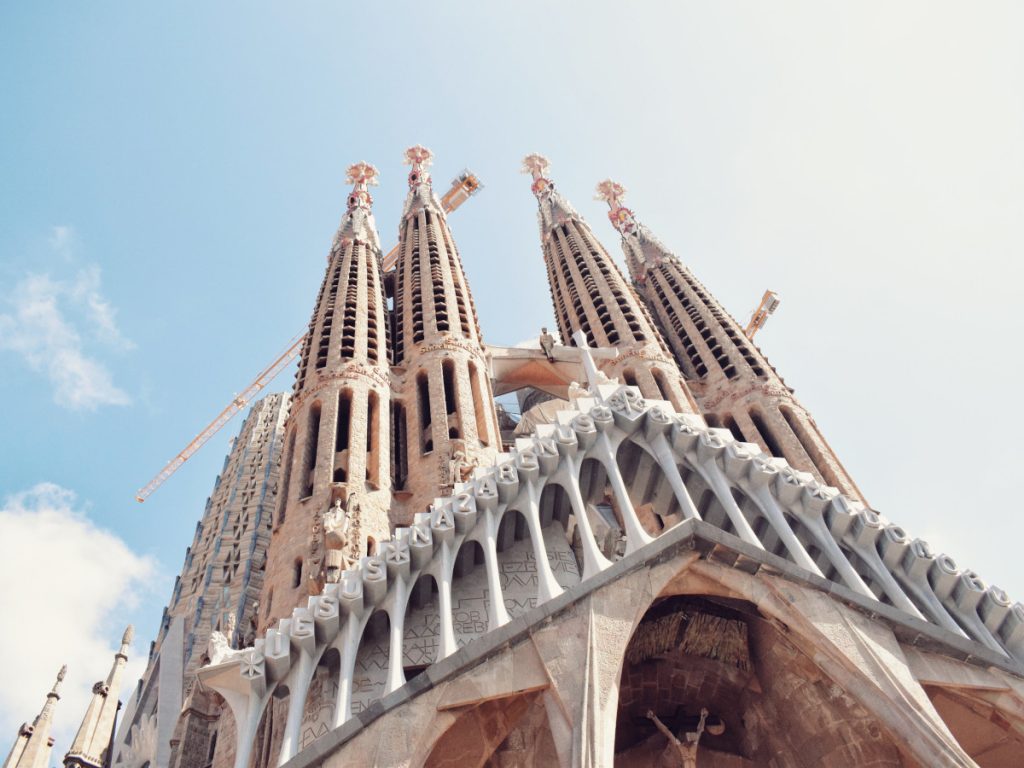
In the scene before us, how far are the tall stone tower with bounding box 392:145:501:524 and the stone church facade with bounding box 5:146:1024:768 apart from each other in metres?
0.12

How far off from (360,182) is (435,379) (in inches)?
631

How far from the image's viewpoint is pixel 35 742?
815 inches

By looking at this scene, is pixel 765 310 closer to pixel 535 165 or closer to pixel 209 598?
pixel 535 165

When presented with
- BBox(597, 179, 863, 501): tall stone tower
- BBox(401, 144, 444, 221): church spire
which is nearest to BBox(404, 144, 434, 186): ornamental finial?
BBox(401, 144, 444, 221): church spire

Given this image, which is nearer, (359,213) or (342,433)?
(342,433)

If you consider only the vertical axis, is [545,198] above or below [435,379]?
above

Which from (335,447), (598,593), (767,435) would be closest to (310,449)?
(335,447)

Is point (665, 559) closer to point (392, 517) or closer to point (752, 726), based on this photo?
point (752, 726)

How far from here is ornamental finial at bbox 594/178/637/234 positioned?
35.7 m

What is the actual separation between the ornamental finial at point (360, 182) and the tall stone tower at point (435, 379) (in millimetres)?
4713

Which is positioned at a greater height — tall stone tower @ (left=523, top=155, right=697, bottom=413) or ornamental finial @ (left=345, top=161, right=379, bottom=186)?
ornamental finial @ (left=345, top=161, right=379, bottom=186)

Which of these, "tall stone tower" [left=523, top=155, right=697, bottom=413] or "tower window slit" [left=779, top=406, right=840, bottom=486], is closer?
"tower window slit" [left=779, top=406, right=840, bottom=486]

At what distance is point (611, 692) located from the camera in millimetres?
10039

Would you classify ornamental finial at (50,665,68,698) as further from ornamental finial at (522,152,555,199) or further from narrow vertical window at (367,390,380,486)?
ornamental finial at (522,152,555,199)
